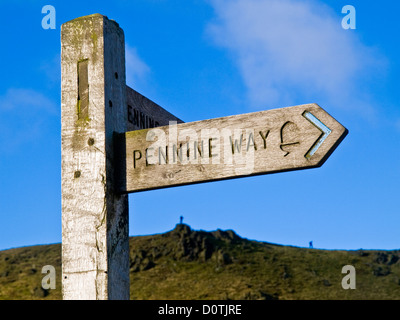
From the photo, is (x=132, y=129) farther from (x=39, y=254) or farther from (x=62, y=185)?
(x=39, y=254)

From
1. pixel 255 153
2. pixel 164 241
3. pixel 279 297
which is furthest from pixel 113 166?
pixel 164 241

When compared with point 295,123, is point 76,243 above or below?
below

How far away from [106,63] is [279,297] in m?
45.9

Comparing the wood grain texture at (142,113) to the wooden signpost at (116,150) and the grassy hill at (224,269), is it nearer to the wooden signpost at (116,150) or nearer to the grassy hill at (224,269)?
the wooden signpost at (116,150)

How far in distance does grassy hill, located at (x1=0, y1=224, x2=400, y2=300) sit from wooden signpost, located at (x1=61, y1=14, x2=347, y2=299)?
43.5 meters

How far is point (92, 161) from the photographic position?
10.4 feet

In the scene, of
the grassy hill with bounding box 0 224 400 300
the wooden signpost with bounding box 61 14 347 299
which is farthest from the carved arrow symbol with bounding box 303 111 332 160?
the grassy hill with bounding box 0 224 400 300

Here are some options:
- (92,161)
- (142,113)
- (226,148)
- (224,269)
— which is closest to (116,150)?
(92,161)

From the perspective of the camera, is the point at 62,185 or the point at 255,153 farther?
the point at 62,185

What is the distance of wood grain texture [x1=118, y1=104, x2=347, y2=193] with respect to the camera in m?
2.83

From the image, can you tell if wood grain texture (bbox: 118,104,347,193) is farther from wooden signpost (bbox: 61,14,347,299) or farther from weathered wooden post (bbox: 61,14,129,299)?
weathered wooden post (bbox: 61,14,129,299)

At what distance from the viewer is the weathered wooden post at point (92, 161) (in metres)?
3.06

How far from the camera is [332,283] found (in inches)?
1984

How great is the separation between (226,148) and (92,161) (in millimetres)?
671
